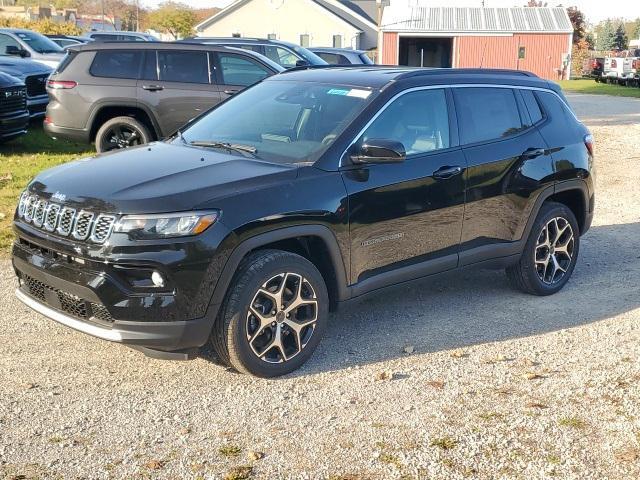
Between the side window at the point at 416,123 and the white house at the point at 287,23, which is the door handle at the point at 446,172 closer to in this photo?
the side window at the point at 416,123

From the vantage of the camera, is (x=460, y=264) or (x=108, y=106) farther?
(x=108, y=106)

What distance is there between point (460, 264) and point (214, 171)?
2.11 metres

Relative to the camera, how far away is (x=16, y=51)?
57.4 feet

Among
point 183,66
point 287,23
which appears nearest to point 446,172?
point 183,66

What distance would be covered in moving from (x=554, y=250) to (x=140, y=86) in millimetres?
6803

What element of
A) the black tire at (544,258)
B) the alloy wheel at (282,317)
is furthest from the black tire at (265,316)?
the black tire at (544,258)

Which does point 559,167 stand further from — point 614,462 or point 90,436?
point 90,436

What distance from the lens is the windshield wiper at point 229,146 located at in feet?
17.0

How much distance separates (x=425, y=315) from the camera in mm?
6016

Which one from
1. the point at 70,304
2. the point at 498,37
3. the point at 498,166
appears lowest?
the point at 70,304

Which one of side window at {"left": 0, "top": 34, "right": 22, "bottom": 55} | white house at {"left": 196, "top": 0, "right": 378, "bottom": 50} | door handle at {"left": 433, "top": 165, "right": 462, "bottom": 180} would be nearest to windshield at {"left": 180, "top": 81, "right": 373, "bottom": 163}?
door handle at {"left": 433, "top": 165, "right": 462, "bottom": 180}

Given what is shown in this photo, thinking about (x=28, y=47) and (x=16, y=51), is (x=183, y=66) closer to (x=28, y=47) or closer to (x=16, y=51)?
(x=16, y=51)

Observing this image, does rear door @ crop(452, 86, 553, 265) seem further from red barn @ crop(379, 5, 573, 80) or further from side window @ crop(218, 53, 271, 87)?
red barn @ crop(379, 5, 573, 80)

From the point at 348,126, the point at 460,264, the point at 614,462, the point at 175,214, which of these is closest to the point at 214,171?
the point at 175,214
